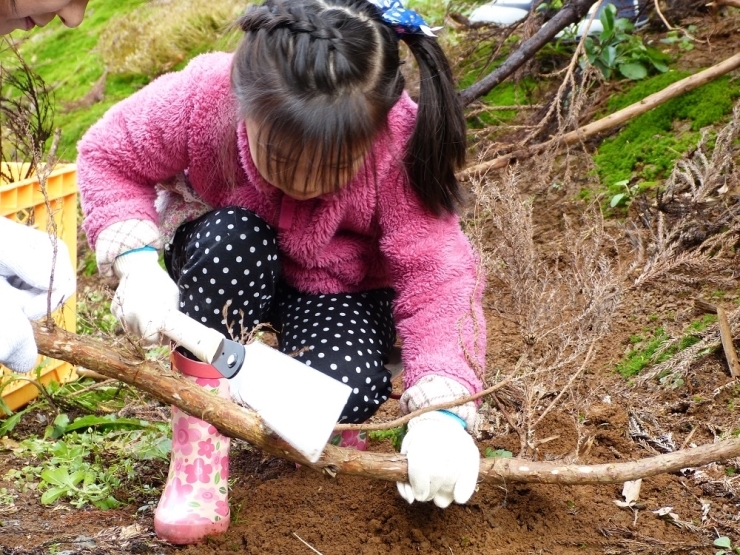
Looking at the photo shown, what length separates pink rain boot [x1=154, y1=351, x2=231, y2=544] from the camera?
59.3 inches

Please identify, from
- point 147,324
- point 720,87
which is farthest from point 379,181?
point 720,87

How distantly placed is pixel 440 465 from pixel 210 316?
1.83 ft

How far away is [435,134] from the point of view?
1594 millimetres

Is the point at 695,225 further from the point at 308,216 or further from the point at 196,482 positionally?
the point at 196,482

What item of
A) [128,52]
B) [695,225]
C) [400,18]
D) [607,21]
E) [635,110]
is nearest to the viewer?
[400,18]

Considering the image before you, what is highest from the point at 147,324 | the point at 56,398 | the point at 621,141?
the point at 147,324

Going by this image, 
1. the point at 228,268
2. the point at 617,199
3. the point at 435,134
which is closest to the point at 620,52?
the point at 617,199

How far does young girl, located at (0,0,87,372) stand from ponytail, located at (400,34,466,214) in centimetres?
65

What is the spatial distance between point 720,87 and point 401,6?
1430 millimetres

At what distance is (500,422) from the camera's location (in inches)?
72.8

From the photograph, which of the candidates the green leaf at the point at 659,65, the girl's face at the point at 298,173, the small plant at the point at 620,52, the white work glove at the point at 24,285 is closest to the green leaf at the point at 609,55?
the small plant at the point at 620,52

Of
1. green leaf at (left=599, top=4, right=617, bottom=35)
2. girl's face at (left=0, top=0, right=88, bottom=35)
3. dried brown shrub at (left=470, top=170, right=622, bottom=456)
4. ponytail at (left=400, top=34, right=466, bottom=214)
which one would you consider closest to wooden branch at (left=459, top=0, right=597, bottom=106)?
green leaf at (left=599, top=4, right=617, bottom=35)

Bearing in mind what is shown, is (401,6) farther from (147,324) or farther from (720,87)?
(720,87)

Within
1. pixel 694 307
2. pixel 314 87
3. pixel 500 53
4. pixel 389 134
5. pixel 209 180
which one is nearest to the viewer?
pixel 314 87
